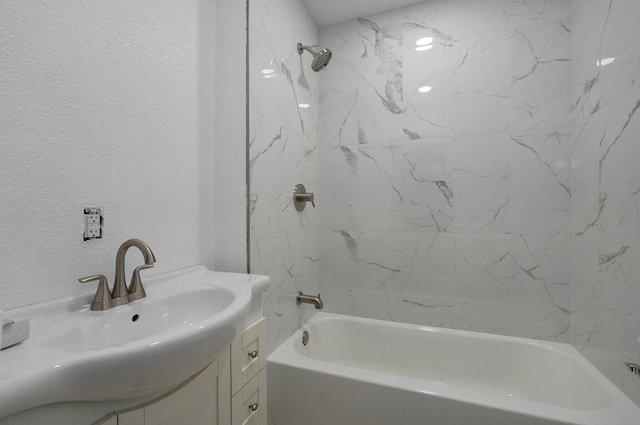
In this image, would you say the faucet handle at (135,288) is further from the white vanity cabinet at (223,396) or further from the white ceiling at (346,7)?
the white ceiling at (346,7)

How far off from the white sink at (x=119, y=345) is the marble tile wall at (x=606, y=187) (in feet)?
4.66

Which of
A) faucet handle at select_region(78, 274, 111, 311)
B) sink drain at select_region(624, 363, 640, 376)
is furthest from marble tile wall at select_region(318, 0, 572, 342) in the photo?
faucet handle at select_region(78, 274, 111, 311)

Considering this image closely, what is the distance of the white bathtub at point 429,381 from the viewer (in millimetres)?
1069

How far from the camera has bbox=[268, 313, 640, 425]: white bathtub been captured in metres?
1.07

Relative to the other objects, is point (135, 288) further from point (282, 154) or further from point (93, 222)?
point (282, 154)

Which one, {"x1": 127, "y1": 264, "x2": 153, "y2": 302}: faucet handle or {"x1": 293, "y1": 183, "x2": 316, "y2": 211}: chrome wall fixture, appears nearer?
{"x1": 127, "y1": 264, "x2": 153, "y2": 302}: faucet handle

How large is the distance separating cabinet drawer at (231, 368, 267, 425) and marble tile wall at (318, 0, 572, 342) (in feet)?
3.39

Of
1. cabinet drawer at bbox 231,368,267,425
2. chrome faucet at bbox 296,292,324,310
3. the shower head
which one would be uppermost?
the shower head

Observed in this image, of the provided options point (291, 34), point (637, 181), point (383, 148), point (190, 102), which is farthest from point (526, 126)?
point (190, 102)

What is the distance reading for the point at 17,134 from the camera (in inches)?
26.8

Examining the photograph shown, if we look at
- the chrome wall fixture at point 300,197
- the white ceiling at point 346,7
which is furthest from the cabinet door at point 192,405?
the white ceiling at point 346,7

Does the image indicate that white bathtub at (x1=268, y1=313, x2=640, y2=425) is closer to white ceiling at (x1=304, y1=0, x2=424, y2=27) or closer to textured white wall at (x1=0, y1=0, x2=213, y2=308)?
textured white wall at (x1=0, y1=0, x2=213, y2=308)

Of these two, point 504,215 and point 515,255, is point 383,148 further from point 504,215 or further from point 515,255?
point 515,255

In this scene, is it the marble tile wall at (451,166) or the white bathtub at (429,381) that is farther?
the marble tile wall at (451,166)
